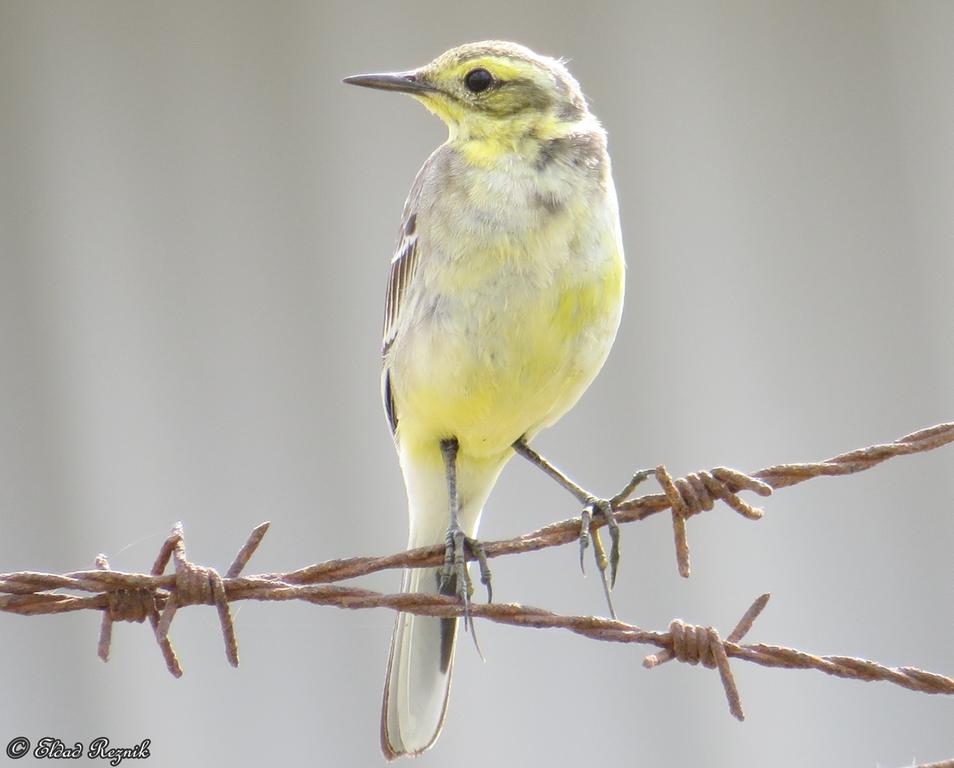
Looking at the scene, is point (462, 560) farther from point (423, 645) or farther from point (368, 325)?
point (368, 325)

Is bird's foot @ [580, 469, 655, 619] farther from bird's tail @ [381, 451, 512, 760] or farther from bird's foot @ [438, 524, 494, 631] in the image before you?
bird's tail @ [381, 451, 512, 760]

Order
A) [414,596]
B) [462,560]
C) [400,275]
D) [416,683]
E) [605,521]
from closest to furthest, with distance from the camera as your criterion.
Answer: [414,596]
[605,521]
[462,560]
[416,683]
[400,275]

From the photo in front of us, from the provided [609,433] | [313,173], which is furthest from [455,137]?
[609,433]

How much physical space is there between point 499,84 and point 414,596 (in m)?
1.86

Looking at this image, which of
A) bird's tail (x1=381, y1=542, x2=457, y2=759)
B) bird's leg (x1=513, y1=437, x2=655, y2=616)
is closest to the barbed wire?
bird's leg (x1=513, y1=437, x2=655, y2=616)

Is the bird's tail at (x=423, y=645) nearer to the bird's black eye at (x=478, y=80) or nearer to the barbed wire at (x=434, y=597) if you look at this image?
the barbed wire at (x=434, y=597)

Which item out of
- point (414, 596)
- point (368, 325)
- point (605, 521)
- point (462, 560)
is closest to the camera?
point (414, 596)

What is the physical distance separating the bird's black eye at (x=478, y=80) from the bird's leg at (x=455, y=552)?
104cm

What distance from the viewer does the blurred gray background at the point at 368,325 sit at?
5184 mm

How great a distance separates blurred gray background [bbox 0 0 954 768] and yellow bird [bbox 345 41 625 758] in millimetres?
1624

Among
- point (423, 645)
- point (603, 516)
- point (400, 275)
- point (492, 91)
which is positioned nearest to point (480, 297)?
point (400, 275)

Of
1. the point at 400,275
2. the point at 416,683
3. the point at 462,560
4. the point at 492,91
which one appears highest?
the point at 492,91

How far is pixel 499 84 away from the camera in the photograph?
3826 mm

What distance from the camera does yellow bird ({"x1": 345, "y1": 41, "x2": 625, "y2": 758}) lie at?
332 cm
